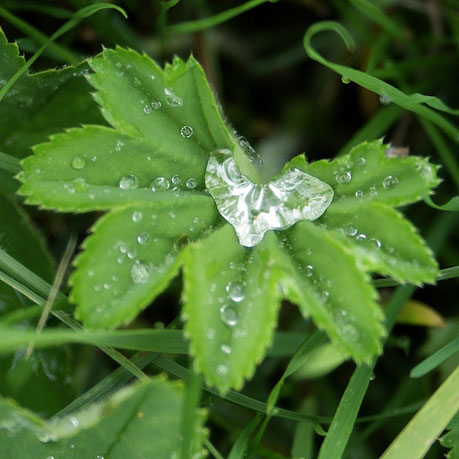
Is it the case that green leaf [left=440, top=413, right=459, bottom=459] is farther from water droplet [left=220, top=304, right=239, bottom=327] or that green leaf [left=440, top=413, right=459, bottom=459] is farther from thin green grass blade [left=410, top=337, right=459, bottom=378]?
water droplet [left=220, top=304, right=239, bottom=327]

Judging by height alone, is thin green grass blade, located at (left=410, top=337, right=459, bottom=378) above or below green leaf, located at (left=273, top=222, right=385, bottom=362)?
below

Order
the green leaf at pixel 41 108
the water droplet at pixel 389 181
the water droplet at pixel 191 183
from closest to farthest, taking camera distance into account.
→ the water droplet at pixel 389 181 < the water droplet at pixel 191 183 < the green leaf at pixel 41 108

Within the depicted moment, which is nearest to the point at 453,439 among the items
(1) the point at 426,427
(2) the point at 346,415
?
(1) the point at 426,427

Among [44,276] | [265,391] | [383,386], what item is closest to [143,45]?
[44,276]

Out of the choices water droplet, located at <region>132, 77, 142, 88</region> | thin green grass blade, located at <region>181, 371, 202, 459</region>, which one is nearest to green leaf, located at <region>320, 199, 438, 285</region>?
thin green grass blade, located at <region>181, 371, 202, 459</region>

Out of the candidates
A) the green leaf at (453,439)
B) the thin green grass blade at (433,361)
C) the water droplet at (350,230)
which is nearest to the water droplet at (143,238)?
the water droplet at (350,230)

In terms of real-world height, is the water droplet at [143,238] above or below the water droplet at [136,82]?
below

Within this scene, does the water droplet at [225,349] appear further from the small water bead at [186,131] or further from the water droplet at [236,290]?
the small water bead at [186,131]
